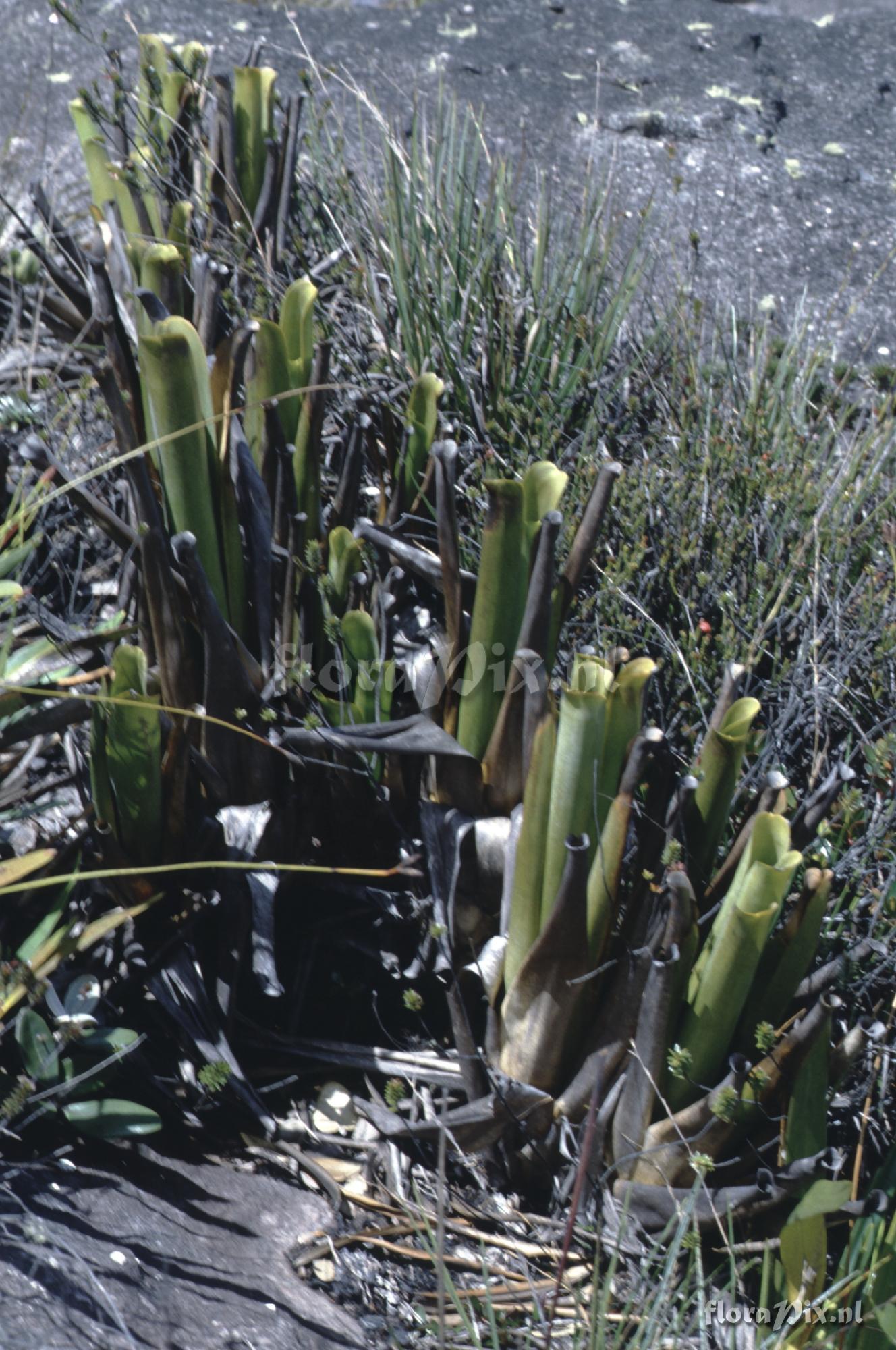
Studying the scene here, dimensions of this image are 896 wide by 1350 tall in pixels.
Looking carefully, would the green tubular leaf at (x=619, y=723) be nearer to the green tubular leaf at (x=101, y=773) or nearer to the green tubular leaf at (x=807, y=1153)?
the green tubular leaf at (x=807, y=1153)

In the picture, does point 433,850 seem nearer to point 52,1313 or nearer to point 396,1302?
point 396,1302

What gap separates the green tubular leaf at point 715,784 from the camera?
127 centimetres

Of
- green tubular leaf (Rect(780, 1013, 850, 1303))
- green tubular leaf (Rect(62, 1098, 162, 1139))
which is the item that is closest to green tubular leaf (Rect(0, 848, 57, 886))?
green tubular leaf (Rect(62, 1098, 162, 1139))

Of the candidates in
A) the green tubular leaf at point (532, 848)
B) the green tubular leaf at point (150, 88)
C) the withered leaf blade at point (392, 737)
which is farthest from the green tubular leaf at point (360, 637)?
the green tubular leaf at point (150, 88)

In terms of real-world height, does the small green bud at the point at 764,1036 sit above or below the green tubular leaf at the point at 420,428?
below

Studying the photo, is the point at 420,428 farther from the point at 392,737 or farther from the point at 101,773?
the point at 101,773

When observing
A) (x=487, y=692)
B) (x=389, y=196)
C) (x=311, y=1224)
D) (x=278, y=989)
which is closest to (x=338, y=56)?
(x=389, y=196)

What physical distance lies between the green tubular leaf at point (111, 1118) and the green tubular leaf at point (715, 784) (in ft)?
2.37

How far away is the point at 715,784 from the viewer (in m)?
1.31

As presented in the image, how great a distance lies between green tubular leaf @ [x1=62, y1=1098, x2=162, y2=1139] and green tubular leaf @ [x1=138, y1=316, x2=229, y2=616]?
0.70 meters

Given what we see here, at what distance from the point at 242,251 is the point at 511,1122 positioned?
172 cm

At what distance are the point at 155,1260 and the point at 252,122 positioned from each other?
2.07 m

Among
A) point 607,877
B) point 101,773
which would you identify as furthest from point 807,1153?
point 101,773

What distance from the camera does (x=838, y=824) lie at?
1.70 meters
